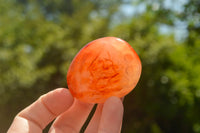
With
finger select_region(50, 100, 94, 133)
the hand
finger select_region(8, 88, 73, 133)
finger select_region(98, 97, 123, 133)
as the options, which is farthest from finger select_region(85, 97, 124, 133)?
finger select_region(98, 97, 123, 133)

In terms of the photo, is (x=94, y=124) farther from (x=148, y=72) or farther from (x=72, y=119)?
(x=148, y=72)

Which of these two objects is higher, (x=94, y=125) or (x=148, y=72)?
(x=94, y=125)

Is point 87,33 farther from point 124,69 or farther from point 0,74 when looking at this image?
point 124,69

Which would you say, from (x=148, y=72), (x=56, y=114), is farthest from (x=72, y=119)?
(x=148, y=72)

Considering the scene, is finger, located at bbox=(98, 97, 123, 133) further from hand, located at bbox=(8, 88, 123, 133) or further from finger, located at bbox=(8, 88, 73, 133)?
finger, located at bbox=(8, 88, 73, 133)

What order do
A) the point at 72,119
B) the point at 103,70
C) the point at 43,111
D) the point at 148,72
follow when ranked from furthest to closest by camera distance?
the point at 148,72 → the point at 72,119 → the point at 43,111 → the point at 103,70

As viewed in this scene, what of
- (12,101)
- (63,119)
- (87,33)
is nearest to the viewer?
(63,119)

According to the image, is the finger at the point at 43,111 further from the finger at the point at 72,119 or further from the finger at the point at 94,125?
the finger at the point at 94,125

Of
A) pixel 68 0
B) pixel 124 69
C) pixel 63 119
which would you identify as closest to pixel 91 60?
pixel 124 69
